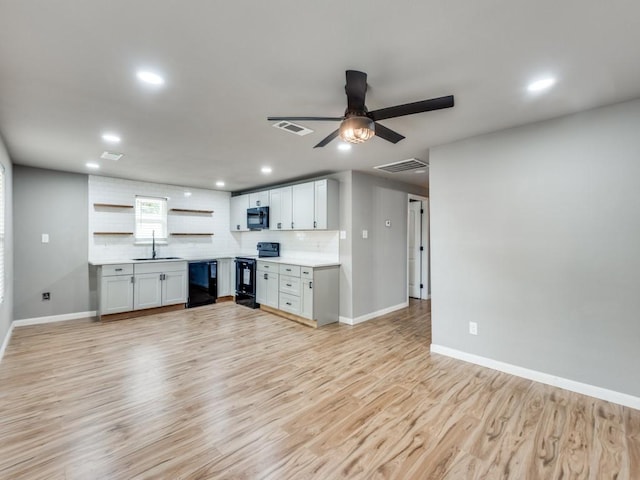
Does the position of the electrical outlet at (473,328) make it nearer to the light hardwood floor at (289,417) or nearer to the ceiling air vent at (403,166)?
the light hardwood floor at (289,417)

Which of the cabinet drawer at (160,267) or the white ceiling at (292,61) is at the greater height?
the white ceiling at (292,61)

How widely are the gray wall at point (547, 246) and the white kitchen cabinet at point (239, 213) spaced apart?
4091 mm

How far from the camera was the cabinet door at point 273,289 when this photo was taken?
5152 mm

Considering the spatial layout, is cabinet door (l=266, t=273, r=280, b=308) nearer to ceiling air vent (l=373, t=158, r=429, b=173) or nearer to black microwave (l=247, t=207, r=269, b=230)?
black microwave (l=247, t=207, r=269, b=230)

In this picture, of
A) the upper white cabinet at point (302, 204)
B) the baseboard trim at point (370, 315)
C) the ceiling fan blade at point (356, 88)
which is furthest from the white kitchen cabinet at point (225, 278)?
the ceiling fan blade at point (356, 88)

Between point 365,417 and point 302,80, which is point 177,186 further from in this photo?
point 365,417

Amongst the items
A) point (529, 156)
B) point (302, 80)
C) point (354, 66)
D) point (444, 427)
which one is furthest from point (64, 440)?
point (529, 156)

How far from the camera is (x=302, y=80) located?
2041 mm

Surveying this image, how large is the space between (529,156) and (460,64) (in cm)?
150

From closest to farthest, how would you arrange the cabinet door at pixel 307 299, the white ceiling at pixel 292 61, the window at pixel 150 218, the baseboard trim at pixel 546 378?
1. the white ceiling at pixel 292 61
2. the baseboard trim at pixel 546 378
3. the cabinet door at pixel 307 299
4. the window at pixel 150 218

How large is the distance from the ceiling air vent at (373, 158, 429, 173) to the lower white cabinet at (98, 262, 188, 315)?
3.98 metres

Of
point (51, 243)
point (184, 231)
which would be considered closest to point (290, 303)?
point (184, 231)

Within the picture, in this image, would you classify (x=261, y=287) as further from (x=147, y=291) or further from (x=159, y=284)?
(x=147, y=291)

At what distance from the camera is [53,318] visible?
15.8 feet
